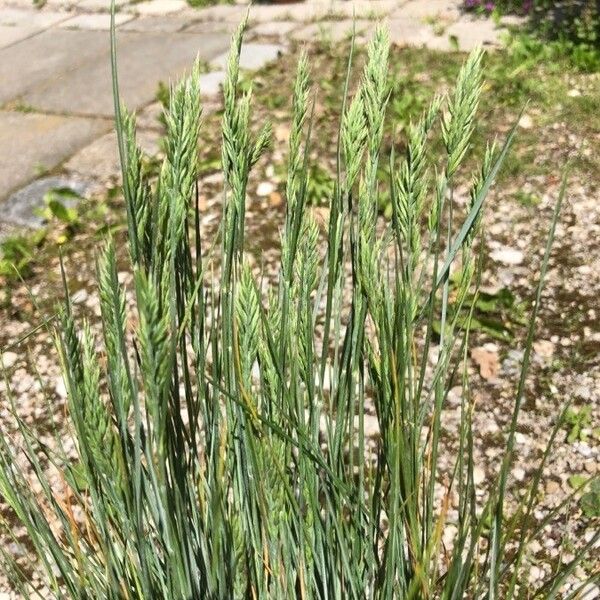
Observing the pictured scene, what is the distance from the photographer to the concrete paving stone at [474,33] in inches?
170

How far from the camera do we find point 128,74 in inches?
176

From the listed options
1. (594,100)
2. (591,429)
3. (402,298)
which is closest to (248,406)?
(402,298)

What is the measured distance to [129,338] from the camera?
8.33ft

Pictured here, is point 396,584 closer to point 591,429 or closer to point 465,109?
point 465,109

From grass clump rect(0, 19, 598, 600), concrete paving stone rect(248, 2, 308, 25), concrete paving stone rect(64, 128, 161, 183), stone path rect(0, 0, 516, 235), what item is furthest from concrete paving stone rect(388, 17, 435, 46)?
grass clump rect(0, 19, 598, 600)

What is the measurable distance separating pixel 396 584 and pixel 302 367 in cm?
33

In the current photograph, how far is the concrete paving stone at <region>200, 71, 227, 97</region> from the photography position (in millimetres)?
4051

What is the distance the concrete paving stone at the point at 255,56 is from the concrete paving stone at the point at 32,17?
1779 millimetres

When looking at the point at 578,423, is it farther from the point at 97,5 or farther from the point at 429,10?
the point at 97,5

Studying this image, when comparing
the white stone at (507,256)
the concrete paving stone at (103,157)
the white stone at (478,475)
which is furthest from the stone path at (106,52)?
the white stone at (478,475)

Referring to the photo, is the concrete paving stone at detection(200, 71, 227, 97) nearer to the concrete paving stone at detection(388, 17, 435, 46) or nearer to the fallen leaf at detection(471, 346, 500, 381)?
the concrete paving stone at detection(388, 17, 435, 46)

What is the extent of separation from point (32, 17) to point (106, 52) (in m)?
1.22

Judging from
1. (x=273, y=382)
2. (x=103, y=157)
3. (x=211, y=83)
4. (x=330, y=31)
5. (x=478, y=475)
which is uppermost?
(x=273, y=382)

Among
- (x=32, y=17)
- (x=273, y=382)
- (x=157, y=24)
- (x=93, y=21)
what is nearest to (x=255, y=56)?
(x=157, y=24)
